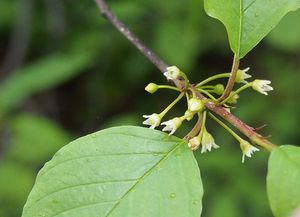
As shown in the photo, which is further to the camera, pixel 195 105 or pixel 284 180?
pixel 195 105

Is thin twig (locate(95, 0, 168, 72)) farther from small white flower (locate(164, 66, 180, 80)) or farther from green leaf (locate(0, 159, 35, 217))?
green leaf (locate(0, 159, 35, 217))

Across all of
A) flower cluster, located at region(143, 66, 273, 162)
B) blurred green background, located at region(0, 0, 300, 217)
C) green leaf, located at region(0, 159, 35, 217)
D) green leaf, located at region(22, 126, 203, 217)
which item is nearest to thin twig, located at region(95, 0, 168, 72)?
flower cluster, located at region(143, 66, 273, 162)

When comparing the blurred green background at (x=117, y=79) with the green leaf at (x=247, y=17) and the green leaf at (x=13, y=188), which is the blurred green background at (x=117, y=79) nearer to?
the green leaf at (x=13, y=188)

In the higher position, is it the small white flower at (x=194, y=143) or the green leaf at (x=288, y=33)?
the green leaf at (x=288, y=33)

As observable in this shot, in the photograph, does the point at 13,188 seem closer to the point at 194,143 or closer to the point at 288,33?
→ the point at 288,33

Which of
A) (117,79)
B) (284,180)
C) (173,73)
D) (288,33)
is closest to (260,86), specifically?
(173,73)

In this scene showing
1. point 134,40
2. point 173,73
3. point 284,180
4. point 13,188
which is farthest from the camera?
point 13,188

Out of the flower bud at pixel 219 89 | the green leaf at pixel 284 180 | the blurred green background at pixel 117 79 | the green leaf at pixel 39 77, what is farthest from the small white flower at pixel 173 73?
the green leaf at pixel 39 77
